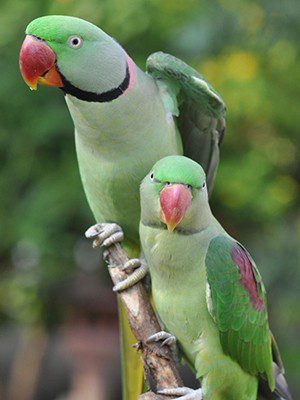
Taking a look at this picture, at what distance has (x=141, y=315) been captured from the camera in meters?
1.95

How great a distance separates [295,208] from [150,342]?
2.64 m

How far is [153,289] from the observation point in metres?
1.94

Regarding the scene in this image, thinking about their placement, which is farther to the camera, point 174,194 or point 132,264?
point 132,264

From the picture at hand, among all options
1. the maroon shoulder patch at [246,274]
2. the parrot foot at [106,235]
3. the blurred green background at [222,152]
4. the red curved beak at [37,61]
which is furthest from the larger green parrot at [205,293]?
the blurred green background at [222,152]

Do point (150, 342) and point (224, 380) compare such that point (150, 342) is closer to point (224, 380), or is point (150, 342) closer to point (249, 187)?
point (224, 380)

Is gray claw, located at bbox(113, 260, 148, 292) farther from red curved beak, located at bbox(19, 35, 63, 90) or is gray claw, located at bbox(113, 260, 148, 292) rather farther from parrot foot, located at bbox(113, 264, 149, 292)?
red curved beak, located at bbox(19, 35, 63, 90)

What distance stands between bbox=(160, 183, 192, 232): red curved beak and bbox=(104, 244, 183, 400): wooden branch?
0.34 m

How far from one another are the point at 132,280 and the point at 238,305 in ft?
1.01

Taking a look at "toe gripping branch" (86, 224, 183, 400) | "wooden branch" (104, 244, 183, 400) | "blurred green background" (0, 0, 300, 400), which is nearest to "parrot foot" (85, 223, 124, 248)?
"toe gripping branch" (86, 224, 183, 400)

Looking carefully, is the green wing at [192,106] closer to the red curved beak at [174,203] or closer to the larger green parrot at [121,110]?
the larger green parrot at [121,110]

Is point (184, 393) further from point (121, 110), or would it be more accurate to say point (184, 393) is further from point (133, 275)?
point (121, 110)

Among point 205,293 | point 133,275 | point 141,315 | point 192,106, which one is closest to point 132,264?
point 133,275

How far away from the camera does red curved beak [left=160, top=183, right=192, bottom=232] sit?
66.6 inches

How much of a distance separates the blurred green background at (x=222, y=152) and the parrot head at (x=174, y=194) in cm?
180
